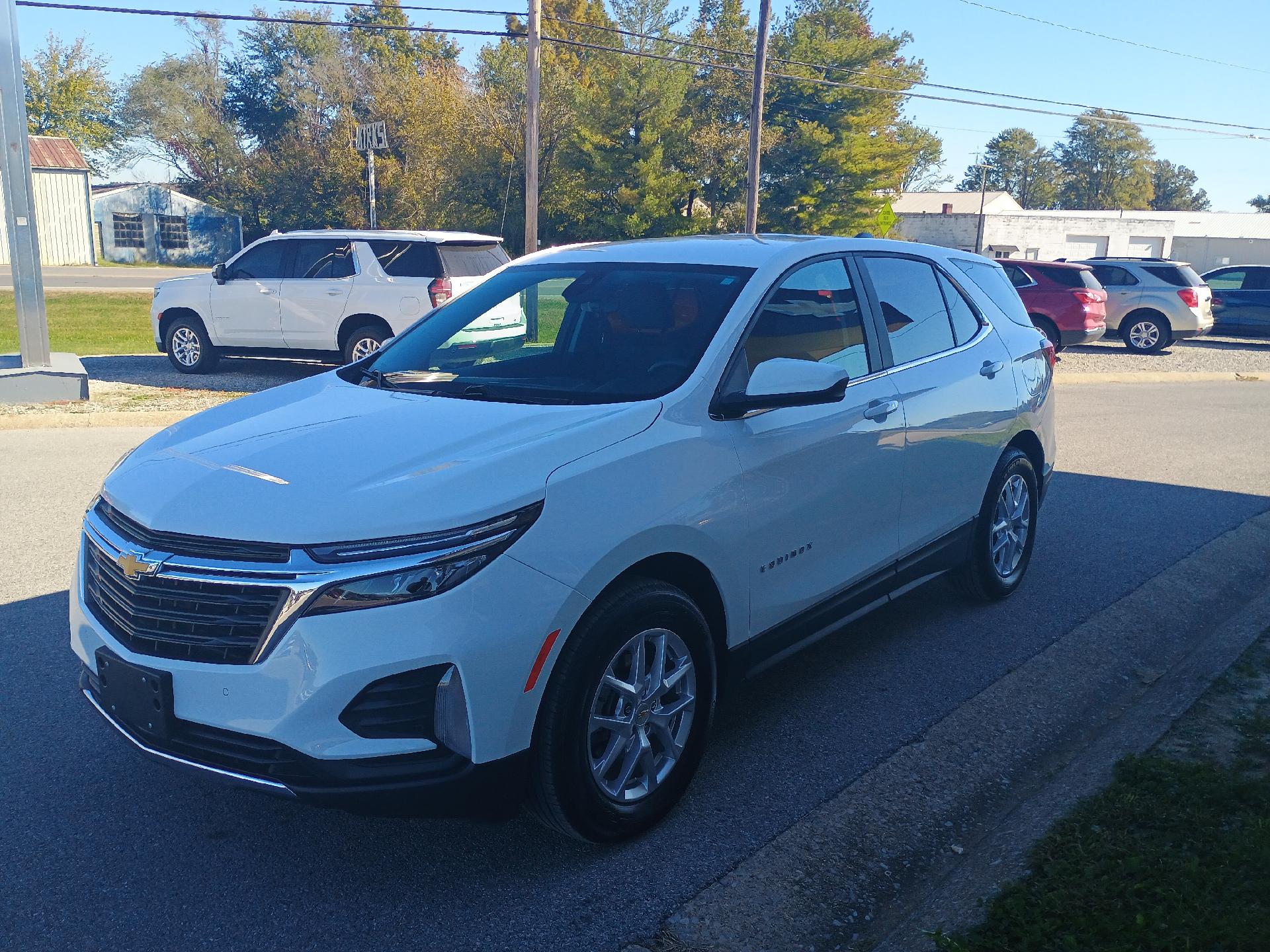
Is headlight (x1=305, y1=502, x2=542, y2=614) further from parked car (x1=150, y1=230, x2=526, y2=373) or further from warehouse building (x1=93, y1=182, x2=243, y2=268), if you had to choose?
warehouse building (x1=93, y1=182, x2=243, y2=268)

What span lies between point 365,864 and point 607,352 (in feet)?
6.34

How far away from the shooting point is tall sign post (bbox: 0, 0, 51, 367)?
11.2m

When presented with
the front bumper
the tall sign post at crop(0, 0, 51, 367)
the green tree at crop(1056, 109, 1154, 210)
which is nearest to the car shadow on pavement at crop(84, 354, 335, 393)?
the tall sign post at crop(0, 0, 51, 367)

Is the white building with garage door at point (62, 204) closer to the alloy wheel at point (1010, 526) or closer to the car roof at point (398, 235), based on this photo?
the car roof at point (398, 235)

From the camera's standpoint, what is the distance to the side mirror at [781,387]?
3.65 metres

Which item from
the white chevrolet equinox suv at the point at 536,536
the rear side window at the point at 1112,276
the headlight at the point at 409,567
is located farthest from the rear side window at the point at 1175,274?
the headlight at the point at 409,567

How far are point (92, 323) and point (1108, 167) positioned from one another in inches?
5114

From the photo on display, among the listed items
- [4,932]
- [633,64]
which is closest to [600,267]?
[4,932]

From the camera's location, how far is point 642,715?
3.35 m

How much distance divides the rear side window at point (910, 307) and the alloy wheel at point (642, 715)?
196 centimetres

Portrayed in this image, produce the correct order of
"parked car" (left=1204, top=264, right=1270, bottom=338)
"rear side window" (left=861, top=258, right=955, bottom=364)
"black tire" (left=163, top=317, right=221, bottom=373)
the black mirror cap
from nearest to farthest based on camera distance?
the black mirror cap, "rear side window" (left=861, top=258, right=955, bottom=364), "black tire" (left=163, top=317, right=221, bottom=373), "parked car" (left=1204, top=264, right=1270, bottom=338)

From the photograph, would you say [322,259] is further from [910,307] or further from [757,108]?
[757,108]

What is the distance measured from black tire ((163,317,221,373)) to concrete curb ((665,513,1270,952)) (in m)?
12.0

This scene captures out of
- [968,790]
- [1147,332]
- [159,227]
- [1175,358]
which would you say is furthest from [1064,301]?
[159,227]
